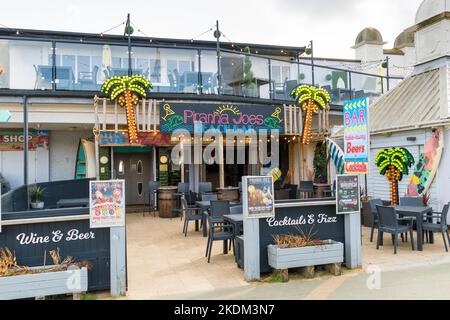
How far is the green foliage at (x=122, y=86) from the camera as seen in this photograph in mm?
10594

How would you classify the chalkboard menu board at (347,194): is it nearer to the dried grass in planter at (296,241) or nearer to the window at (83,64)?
the dried grass in planter at (296,241)

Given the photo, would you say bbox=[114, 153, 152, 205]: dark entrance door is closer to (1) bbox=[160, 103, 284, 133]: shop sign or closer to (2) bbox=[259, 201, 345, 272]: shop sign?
(1) bbox=[160, 103, 284, 133]: shop sign

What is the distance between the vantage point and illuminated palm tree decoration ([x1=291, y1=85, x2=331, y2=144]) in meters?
12.6

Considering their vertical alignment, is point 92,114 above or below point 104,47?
below

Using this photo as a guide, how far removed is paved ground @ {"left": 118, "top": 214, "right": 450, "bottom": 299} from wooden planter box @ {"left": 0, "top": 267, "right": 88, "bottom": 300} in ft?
2.47

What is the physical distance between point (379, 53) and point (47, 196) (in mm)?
17927

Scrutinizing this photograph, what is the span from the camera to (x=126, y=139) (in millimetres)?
13062

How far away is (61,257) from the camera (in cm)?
470

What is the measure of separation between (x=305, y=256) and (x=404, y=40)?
21.8m

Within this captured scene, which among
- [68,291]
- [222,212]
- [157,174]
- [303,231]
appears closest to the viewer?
[68,291]

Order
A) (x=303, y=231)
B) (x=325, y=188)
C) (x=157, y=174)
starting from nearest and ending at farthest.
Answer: (x=303, y=231), (x=325, y=188), (x=157, y=174)
